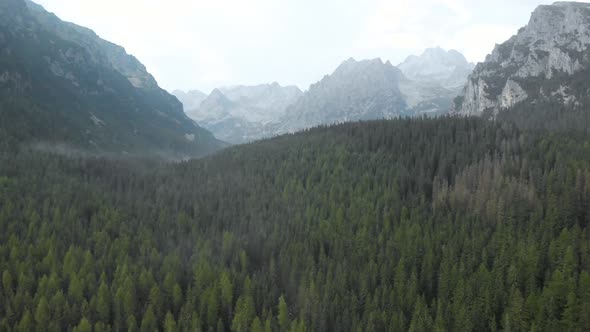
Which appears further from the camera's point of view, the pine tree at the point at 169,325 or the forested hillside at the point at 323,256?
the forested hillside at the point at 323,256

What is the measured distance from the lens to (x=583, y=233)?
128 meters

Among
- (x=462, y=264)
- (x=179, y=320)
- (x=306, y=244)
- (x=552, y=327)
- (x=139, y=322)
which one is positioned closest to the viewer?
(x=552, y=327)

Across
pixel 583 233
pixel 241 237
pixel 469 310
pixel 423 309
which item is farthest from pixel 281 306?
pixel 583 233

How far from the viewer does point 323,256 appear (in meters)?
137

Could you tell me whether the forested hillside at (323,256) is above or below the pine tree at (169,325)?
above

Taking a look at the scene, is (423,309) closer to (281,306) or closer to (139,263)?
(281,306)

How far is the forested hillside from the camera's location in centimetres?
10350

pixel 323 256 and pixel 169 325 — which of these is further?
pixel 323 256

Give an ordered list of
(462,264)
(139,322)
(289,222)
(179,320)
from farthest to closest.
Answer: (289,222), (462,264), (139,322), (179,320)

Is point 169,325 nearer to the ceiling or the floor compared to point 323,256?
nearer to the floor

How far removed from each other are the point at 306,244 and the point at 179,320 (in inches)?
2077

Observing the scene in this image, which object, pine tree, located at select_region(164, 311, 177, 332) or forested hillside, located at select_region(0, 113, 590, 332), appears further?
forested hillside, located at select_region(0, 113, 590, 332)

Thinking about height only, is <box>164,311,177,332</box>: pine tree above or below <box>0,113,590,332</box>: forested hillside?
below

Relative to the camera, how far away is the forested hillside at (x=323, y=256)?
104m
